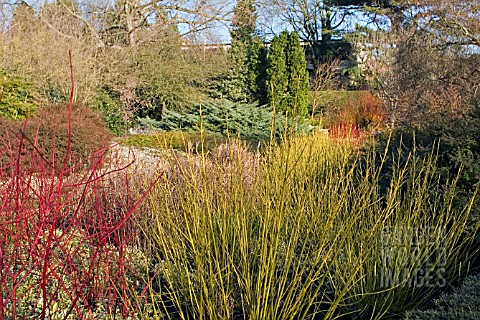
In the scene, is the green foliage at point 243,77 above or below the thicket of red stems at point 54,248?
above

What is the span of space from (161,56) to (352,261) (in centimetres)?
1394

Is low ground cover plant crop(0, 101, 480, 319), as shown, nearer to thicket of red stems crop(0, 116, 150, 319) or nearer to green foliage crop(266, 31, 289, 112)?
thicket of red stems crop(0, 116, 150, 319)

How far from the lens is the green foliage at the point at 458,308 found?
233cm

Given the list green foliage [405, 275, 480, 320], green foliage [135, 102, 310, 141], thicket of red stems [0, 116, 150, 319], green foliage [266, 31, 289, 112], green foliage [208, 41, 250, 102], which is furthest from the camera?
green foliage [266, 31, 289, 112]

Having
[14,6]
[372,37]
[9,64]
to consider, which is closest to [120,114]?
[9,64]

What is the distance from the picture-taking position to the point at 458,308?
2414 millimetres

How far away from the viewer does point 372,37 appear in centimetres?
1623

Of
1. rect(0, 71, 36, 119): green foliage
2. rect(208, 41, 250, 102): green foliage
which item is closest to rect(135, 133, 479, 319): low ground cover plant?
rect(0, 71, 36, 119): green foliage

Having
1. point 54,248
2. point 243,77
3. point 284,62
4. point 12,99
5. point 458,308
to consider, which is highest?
point 284,62

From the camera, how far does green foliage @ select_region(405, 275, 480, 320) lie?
2.33m

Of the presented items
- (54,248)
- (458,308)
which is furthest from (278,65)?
(54,248)

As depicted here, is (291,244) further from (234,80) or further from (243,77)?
(243,77)

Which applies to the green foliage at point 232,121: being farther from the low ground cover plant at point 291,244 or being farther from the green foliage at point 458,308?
the green foliage at point 458,308

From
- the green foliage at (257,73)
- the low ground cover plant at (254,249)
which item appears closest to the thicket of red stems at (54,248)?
the low ground cover plant at (254,249)
